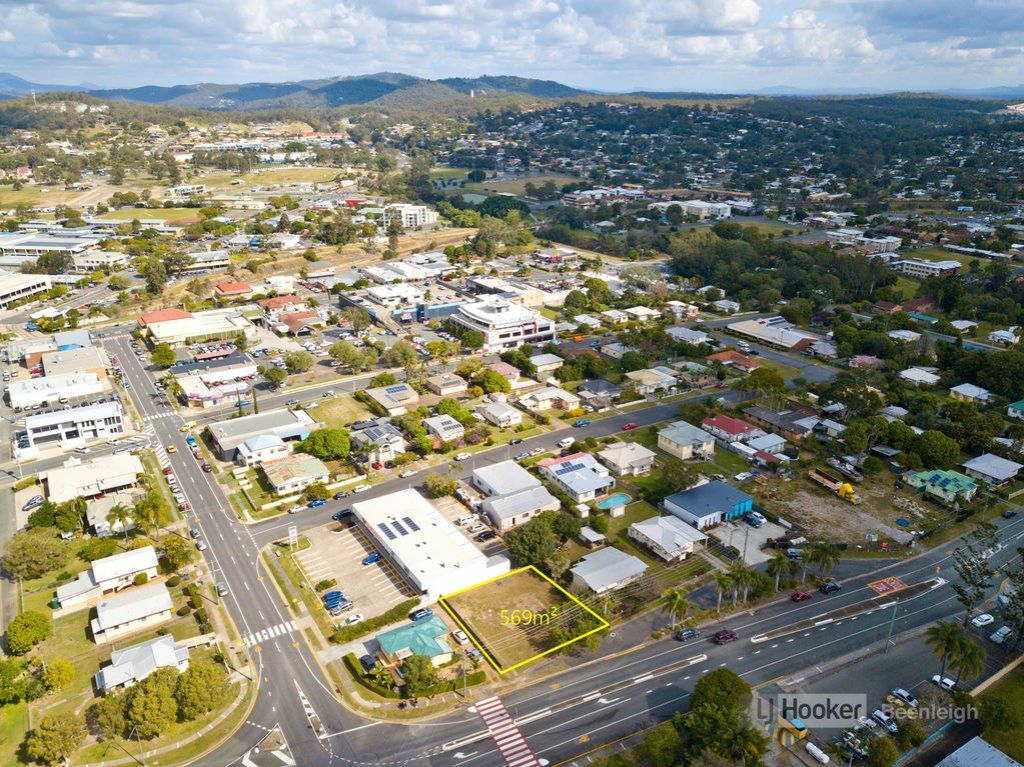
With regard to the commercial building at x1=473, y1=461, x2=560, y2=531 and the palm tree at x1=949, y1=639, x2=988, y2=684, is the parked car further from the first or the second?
the commercial building at x1=473, y1=461, x2=560, y2=531

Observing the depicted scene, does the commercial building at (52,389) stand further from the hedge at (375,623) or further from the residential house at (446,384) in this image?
the hedge at (375,623)

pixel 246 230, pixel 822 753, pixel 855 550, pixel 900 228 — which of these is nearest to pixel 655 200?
pixel 900 228

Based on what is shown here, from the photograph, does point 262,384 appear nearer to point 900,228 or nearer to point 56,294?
point 56,294

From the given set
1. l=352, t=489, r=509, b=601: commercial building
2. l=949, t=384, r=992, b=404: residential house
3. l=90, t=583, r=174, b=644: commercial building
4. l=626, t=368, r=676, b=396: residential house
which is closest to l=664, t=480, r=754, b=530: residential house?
l=352, t=489, r=509, b=601: commercial building

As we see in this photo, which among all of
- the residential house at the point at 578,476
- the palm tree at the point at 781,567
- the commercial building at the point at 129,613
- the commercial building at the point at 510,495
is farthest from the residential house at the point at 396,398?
the palm tree at the point at 781,567

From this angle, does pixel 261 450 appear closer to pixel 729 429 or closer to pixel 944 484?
pixel 729 429

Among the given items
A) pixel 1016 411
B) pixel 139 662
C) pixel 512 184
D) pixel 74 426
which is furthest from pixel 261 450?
pixel 512 184
